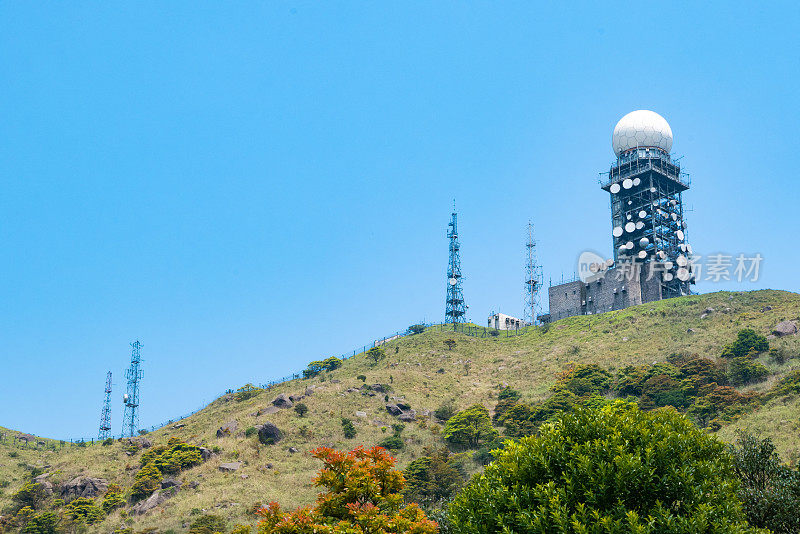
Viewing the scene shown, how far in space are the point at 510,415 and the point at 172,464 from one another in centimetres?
3312

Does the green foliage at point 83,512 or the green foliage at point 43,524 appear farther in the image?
the green foliage at point 83,512

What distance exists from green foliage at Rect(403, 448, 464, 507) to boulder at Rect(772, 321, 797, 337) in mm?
38569

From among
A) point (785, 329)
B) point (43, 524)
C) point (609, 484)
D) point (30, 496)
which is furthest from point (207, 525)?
point (785, 329)

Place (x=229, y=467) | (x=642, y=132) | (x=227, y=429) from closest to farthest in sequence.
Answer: (x=229, y=467) < (x=227, y=429) < (x=642, y=132)

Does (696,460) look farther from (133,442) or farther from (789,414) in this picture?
(133,442)

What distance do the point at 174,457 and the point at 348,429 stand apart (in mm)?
17078

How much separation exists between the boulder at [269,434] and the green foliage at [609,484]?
50.6 meters

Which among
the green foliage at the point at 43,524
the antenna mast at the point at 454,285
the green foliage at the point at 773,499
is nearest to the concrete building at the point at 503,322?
the antenna mast at the point at 454,285

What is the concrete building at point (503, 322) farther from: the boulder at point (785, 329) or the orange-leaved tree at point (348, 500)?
the orange-leaved tree at point (348, 500)

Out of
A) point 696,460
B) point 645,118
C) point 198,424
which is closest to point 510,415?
point 198,424

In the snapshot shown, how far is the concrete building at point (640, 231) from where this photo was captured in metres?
95.9

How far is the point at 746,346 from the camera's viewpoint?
67.4 metres

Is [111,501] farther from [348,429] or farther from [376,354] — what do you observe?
[376,354]

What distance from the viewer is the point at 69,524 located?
5581 cm
